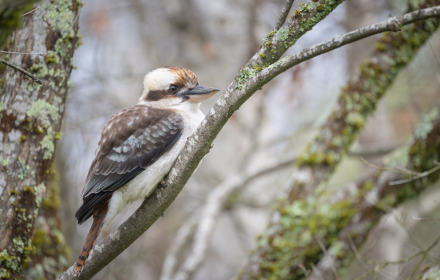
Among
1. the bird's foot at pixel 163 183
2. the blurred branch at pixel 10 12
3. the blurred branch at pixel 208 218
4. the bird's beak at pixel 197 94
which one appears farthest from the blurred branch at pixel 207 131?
the blurred branch at pixel 208 218

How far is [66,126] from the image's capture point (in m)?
6.33

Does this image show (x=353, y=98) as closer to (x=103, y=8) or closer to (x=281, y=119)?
(x=281, y=119)

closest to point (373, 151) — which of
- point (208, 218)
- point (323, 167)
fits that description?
point (323, 167)

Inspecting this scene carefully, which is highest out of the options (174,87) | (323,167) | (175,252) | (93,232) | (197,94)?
(174,87)

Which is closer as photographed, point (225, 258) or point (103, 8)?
point (225, 258)

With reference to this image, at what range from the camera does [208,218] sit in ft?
17.2

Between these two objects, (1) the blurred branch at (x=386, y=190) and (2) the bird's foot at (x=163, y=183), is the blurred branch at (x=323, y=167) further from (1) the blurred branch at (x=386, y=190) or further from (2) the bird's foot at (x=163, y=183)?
(2) the bird's foot at (x=163, y=183)

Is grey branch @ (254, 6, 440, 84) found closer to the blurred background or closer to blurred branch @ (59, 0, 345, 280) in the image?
blurred branch @ (59, 0, 345, 280)

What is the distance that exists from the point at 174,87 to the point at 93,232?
1.46m

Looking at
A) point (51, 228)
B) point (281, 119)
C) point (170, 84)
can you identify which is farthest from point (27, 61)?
point (281, 119)

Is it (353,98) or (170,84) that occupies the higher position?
(170,84)

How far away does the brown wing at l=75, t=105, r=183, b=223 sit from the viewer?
316 cm

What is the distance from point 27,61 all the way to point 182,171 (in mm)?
1363

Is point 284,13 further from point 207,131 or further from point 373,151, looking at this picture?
point 373,151
